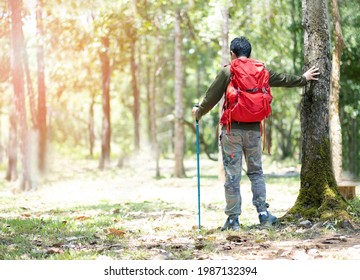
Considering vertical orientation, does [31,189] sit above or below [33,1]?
below

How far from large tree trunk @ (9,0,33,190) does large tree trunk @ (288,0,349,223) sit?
9694 mm

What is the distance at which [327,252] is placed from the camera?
580cm

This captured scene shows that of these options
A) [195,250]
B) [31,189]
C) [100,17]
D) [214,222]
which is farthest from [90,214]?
[100,17]

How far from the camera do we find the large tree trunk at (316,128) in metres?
7.22

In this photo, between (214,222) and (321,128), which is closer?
(321,128)

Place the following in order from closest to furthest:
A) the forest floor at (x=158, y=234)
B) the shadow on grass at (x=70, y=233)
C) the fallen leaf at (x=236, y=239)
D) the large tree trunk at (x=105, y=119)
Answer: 1. the forest floor at (x=158, y=234)
2. the shadow on grass at (x=70, y=233)
3. the fallen leaf at (x=236, y=239)
4. the large tree trunk at (x=105, y=119)

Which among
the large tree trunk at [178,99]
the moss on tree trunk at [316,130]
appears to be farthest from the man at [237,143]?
the large tree trunk at [178,99]

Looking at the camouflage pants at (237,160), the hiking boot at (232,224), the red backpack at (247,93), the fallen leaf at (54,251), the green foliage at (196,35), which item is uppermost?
the green foliage at (196,35)

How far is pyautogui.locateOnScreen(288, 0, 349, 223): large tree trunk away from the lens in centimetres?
722

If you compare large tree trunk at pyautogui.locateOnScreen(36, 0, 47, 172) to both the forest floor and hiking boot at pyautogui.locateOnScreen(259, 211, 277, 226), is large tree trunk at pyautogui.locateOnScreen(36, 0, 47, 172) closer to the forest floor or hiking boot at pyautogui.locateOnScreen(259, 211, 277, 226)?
the forest floor

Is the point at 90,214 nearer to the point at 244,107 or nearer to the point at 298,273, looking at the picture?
the point at 244,107

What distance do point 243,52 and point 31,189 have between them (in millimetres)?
10244

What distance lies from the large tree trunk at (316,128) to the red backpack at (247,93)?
0.72 meters

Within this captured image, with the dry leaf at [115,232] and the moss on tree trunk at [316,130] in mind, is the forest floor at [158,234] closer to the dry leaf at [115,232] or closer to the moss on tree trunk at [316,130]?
the dry leaf at [115,232]
